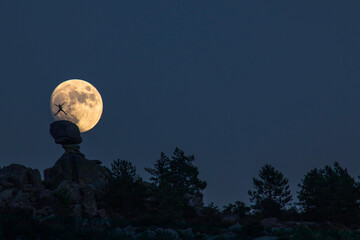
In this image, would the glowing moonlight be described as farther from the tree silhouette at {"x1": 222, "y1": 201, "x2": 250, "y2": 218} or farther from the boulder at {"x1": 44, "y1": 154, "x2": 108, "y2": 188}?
the tree silhouette at {"x1": 222, "y1": 201, "x2": 250, "y2": 218}

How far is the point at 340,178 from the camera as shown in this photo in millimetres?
43594

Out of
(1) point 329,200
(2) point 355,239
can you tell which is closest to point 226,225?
(2) point 355,239

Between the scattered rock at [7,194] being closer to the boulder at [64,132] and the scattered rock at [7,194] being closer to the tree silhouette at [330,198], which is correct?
the boulder at [64,132]

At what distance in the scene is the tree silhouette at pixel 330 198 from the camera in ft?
137

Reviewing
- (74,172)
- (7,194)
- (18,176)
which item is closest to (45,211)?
(7,194)

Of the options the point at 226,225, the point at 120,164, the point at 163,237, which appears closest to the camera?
the point at 163,237

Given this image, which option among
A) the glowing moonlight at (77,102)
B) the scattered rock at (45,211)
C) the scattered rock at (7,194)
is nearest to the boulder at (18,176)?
the scattered rock at (7,194)

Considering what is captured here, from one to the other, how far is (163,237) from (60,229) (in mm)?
5301

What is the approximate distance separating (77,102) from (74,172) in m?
10.2

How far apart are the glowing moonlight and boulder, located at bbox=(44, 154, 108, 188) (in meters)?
5.82

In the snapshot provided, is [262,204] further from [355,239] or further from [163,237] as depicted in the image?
[163,237]

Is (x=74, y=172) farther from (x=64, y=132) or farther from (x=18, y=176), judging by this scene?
(x=18, y=176)

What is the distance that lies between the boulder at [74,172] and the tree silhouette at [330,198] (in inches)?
1098

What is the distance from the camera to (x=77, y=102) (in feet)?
191
